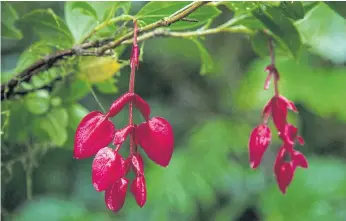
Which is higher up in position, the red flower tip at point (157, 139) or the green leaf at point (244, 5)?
the green leaf at point (244, 5)

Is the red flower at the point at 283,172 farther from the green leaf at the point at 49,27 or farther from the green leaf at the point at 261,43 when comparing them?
the green leaf at the point at 49,27

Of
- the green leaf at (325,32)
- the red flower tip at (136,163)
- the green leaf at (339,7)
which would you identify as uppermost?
the green leaf at (339,7)

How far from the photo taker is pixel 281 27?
1.73 feet

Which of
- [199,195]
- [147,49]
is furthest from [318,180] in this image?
[147,49]

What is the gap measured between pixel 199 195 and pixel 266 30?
4.13 feet

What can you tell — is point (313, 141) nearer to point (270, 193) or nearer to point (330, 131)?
point (330, 131)

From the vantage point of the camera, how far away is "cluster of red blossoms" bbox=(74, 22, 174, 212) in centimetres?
41

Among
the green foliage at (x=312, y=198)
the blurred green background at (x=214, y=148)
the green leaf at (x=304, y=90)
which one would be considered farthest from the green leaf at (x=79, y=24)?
the green leaf at (x=304, y=90)

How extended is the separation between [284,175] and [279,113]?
6 centimetres

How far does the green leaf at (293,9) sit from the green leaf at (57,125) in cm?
29

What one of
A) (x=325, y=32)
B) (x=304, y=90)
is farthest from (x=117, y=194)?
(x=304, y=90)

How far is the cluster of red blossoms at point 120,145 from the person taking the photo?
41 centimetres

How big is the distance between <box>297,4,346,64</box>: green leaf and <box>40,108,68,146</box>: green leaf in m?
0.28

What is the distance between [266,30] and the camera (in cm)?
58
